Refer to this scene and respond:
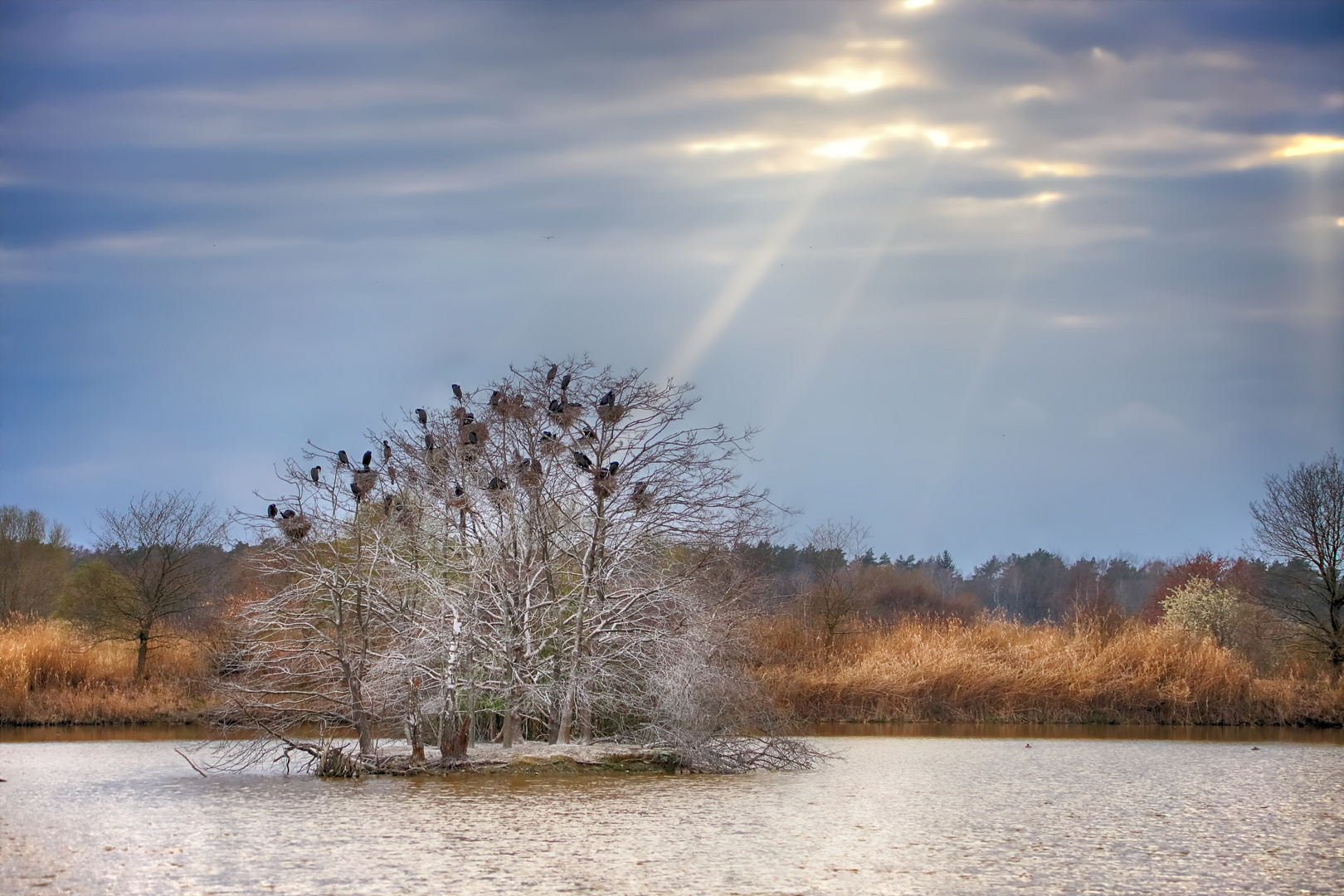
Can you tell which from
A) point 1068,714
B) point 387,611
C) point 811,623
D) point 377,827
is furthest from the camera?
point 811,623

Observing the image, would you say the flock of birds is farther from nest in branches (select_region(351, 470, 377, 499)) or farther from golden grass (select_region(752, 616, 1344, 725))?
golden grass (select_region(752, 616, 1344, 725))

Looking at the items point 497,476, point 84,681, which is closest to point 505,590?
point 497,476

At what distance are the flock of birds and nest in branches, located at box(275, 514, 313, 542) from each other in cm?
6

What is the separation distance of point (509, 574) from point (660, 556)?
3.22 m

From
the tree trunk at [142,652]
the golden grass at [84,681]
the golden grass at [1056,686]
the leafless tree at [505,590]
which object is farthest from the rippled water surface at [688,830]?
the tree trunk at [142,652]

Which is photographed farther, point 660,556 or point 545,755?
point 660,556

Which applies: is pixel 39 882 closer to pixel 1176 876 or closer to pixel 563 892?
pixel 563 892

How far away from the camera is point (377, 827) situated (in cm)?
1523

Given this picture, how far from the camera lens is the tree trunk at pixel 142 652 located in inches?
1443

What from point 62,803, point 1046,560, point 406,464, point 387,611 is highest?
point 1046,560

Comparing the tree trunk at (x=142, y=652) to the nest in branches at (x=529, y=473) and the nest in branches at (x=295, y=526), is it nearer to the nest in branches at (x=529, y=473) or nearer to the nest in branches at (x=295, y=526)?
the nest in branches at (x=295, y=526)

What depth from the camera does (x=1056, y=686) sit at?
35.8 meters

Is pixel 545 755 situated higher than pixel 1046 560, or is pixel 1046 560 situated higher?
pixel 1046 560

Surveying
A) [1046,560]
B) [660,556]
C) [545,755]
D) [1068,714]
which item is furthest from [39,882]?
[1046,560]
